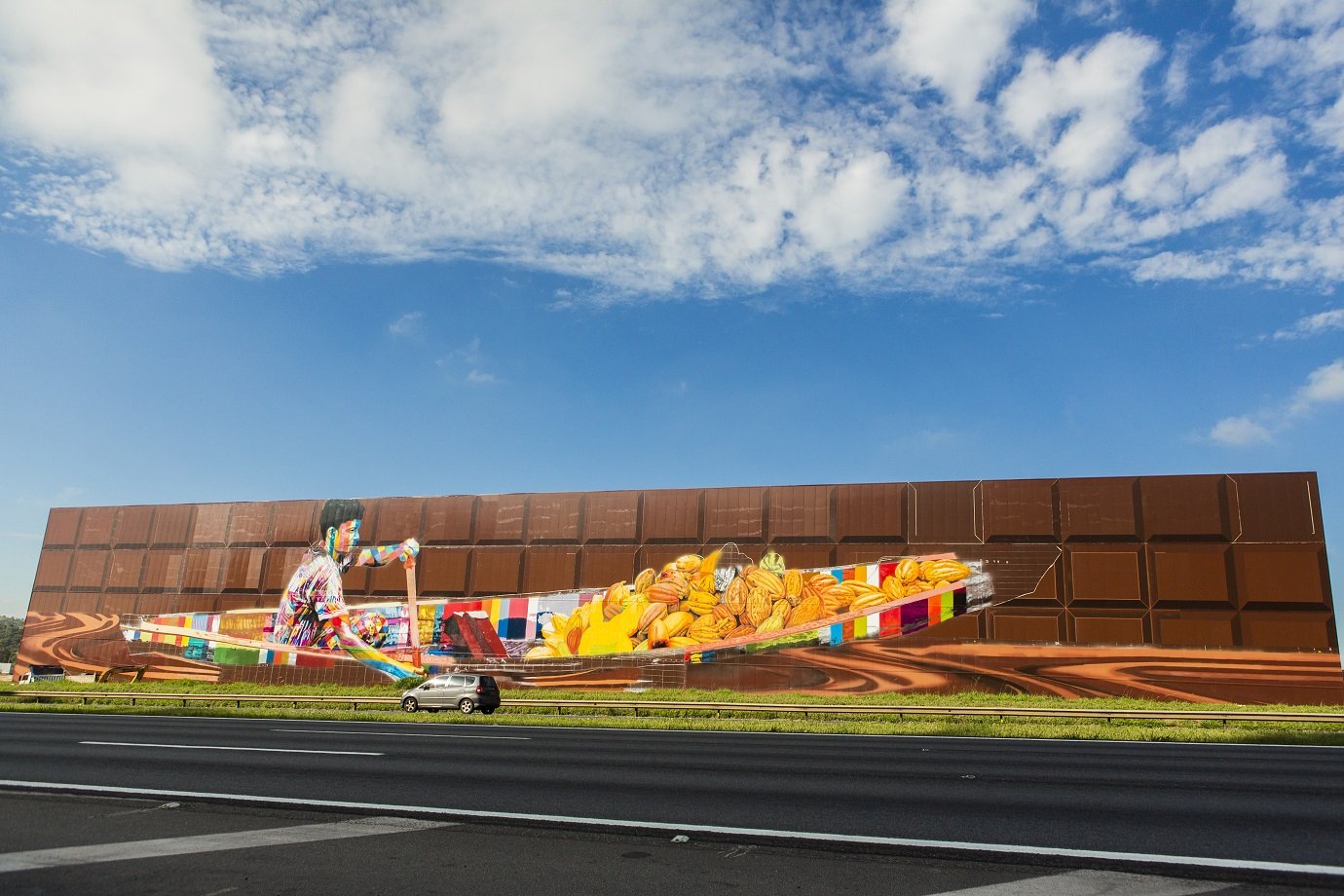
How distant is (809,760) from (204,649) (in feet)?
136

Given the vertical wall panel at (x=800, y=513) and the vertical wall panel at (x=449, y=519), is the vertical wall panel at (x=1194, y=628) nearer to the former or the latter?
the vertical wall panel at (x=800, y=513)

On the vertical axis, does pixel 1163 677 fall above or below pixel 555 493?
below

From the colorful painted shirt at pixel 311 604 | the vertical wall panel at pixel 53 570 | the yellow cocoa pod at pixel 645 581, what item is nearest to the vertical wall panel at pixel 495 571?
the yellow cocoa pod at pixel 645 581

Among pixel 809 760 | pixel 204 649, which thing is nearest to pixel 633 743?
pixel 809 760

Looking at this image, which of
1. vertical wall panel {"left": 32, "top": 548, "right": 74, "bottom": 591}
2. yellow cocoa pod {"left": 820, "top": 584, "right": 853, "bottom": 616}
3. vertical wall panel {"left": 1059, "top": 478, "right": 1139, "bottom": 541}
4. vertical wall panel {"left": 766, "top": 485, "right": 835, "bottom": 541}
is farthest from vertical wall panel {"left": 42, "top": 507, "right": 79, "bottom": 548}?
vertical wall panel {"left": 1059, "top": 478, "right": 1139, "bottom": 541}

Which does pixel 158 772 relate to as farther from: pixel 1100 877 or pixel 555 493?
pixel 555 493

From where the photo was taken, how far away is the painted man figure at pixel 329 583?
4241cm

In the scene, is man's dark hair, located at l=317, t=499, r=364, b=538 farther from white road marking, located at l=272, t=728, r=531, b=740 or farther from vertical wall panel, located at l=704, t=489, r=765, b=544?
white road marking, located at l=272, t=728, r=531, b=740

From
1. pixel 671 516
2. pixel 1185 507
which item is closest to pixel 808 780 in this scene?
pixel 671 516

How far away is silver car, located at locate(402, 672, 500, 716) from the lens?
92.9 feet

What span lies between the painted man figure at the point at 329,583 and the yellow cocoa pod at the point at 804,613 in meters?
18.8

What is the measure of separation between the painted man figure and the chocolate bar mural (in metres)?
0.48

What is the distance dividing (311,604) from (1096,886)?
43515mm

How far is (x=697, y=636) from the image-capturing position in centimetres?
3616
